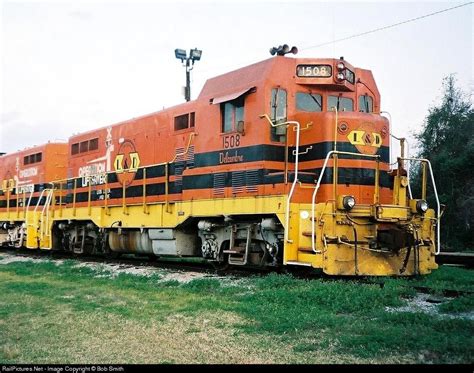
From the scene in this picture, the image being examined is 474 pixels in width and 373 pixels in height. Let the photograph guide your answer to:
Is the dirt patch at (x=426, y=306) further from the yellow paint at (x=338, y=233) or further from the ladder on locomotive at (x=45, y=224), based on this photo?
the ladder on locomotive at (x=45, y=224)

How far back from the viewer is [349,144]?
10227 millimetres

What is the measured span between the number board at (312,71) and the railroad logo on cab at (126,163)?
19.6 feet

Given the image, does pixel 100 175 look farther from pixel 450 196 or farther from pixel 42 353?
pixel 450 196

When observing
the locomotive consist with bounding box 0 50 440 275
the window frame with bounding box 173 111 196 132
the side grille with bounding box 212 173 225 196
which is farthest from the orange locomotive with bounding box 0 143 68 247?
the side grille with bounding box 212 173 225 196

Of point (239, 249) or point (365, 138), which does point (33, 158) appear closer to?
point (239, 249)

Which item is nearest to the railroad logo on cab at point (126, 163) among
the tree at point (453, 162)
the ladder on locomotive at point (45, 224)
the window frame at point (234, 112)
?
the window frame at point (234, 112)

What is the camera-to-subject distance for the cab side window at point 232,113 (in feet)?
36.8

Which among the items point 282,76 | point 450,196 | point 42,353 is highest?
point 282,76

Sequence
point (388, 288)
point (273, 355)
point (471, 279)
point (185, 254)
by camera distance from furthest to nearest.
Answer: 1. point (185, 254)
2. point (471, 279)
3. point (388, 288)
4. point (273, 355)

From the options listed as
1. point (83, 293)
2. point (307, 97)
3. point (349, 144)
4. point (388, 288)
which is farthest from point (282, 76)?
point (83, 293)

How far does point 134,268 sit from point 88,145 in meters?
6.09

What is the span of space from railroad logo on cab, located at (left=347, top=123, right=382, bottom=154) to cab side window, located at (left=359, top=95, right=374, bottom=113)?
1012 millimetres

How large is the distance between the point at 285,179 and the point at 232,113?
2120 millimetres

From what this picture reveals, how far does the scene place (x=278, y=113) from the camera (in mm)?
10680
